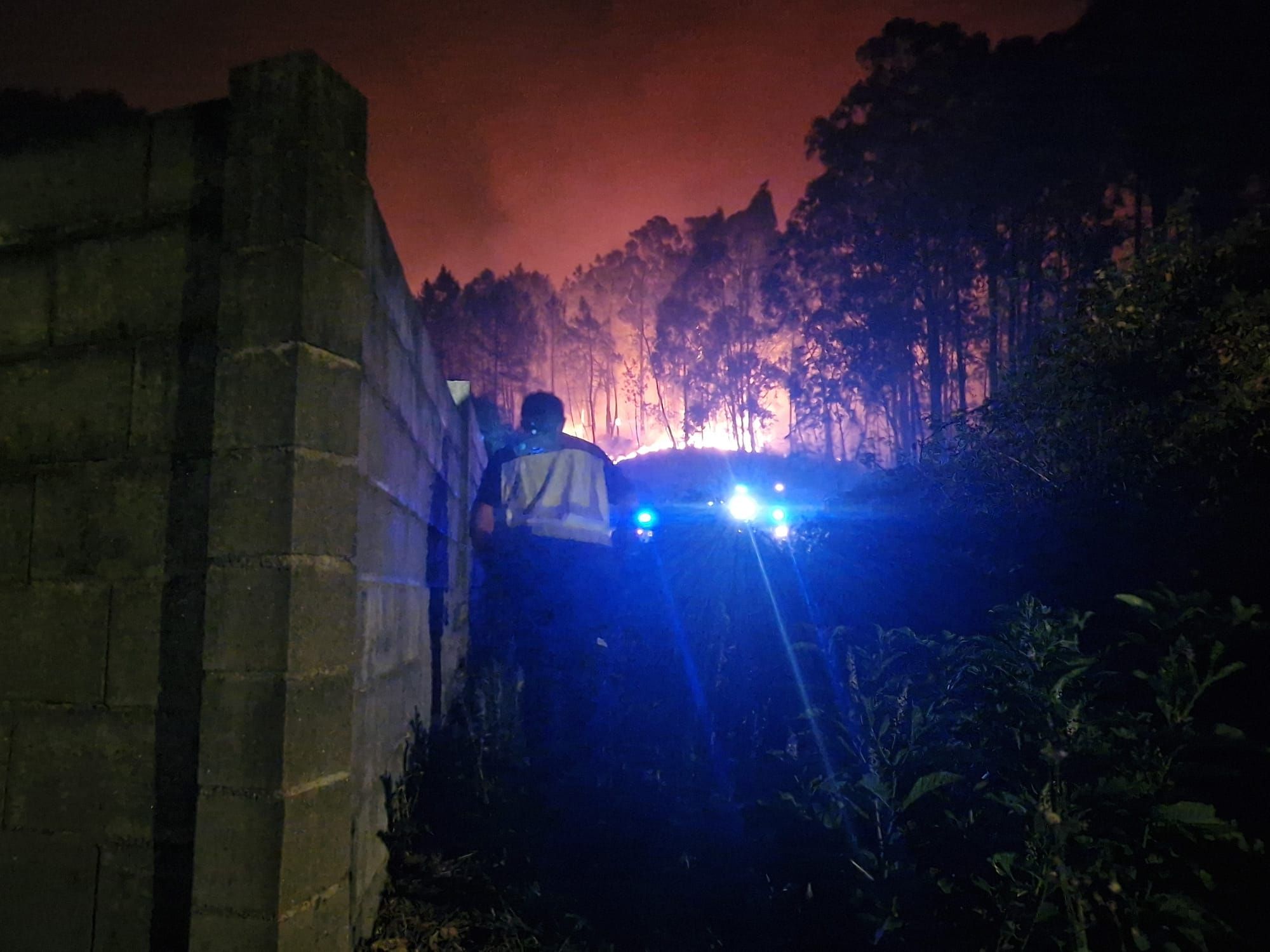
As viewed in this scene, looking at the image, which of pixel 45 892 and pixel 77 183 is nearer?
pixel 45 892

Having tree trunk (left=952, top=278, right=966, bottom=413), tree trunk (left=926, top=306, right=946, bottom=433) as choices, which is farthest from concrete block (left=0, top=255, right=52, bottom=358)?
tree trunk (left=952, top=278, right=966, bottom=413)

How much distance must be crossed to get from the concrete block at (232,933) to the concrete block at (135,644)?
66cm

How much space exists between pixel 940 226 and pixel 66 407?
2549 cm

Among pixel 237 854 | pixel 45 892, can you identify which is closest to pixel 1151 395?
pixel 237 854

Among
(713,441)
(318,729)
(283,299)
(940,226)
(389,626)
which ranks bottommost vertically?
(318,729)

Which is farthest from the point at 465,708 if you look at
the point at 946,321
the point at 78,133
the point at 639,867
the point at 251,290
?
the point at 946,321

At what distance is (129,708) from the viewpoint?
7.11 feet

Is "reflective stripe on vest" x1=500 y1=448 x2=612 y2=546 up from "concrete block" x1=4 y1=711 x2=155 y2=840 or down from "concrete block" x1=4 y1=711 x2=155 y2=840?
up

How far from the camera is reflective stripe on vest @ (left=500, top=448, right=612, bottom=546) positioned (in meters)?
4.95

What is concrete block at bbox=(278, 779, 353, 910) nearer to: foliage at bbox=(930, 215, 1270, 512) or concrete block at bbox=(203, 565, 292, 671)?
concrete block at bbox=(203, 565, 292, 671)

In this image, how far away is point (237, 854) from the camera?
1938mm

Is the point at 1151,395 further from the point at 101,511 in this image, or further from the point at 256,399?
the point at 101,511

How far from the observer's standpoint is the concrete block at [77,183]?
7.91 feet

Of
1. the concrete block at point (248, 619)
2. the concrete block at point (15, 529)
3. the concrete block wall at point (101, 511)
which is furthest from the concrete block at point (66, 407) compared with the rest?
the concrete block at point (248, 619)
